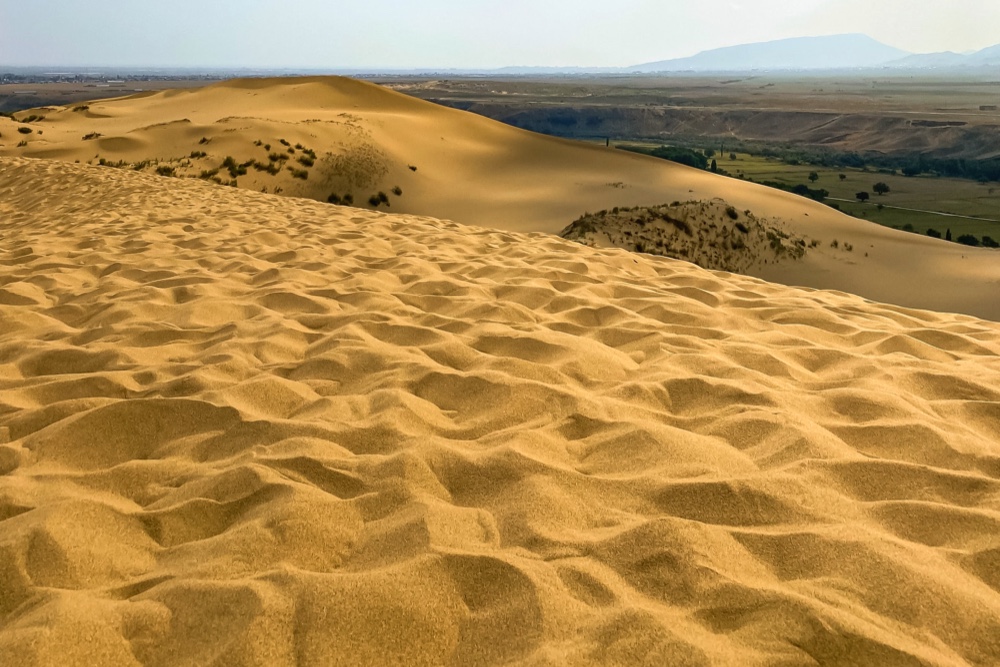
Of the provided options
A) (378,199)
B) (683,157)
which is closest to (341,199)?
(378,199)

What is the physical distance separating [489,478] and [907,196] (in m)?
27.3

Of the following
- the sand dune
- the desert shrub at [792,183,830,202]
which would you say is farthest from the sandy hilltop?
the desert shrub at [792,183,830,202]

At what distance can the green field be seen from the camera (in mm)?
19781

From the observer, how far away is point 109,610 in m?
1.55

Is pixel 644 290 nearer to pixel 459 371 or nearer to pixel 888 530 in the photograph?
pixel 459 371

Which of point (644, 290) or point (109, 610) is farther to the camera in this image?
point (644, 290)

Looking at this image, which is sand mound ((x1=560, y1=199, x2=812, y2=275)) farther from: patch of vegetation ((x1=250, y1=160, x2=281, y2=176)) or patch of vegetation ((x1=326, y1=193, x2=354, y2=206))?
patch of vegetation ((x1=250, y1=160, x2=281, y2=176))

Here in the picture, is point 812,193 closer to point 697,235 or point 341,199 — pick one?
point 697,235

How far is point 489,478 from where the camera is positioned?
2.14 meters

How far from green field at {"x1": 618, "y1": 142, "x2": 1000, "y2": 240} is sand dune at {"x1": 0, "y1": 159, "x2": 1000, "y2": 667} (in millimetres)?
18059

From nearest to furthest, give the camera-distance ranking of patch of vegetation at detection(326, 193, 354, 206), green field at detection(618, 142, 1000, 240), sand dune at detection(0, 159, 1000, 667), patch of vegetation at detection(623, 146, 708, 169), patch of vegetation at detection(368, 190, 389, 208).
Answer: sand dune at detection(0, 159, 1000, 667), patch of vegetation at detection(326, 193, 354, 206), patch of vegetation at detection(368, 190, 389, 208), green field at detection(618, 142, 1000, 240), patch of vegetation at detection(623, 146, 708, 169)

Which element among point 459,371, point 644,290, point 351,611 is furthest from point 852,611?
point 644,290

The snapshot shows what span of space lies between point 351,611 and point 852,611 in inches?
40.9

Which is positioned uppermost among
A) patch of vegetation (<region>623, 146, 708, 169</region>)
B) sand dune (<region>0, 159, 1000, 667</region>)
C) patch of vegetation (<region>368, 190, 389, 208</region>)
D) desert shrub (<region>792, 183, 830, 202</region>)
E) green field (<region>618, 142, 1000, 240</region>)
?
sand dune (<region>0, 159, 1000, 667</region>)
